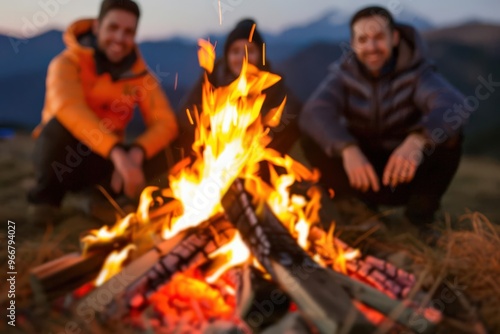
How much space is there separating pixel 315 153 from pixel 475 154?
136 inches

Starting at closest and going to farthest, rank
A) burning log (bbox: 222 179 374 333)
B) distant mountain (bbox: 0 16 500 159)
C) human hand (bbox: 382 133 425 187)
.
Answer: burning log (bbox: 222 179 374 333)
human hand (bbox: 382 133 425 187)
distant mountain (bbox: 0 16 500 159)

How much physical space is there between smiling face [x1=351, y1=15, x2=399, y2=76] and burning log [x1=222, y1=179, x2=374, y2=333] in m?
1.37

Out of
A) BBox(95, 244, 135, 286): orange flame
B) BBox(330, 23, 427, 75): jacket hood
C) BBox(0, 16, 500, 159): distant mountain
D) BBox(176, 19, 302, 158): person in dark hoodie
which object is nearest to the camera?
BBox(95, 244, 135, 286): orange flame

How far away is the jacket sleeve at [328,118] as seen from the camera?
3117 mm

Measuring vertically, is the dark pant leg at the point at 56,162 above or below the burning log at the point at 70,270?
above

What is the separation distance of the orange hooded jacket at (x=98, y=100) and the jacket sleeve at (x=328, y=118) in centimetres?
94

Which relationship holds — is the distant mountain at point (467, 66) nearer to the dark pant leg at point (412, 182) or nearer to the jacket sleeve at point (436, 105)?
the dark pant leg at point (412, 182)

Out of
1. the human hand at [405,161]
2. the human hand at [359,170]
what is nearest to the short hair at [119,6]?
the human hand at [359,170]

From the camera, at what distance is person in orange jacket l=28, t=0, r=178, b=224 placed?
10.1 feet

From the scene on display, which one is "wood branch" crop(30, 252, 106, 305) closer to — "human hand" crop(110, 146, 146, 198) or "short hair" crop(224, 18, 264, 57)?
"human hand" crop(110, 146, 146, 198)

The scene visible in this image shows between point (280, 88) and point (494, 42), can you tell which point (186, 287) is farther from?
point (494, 42)

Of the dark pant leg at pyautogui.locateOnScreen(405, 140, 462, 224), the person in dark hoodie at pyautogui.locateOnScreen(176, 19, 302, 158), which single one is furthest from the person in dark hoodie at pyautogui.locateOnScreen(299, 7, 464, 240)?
the person in dark hoodie at pyautogui.locateOnScreen(176, 19, 302, 158)

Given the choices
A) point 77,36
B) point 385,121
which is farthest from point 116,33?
point 385,121

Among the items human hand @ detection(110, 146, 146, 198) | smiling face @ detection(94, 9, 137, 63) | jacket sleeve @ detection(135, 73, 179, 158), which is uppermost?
smiling face @ detection(94, 9, 137, 63)
